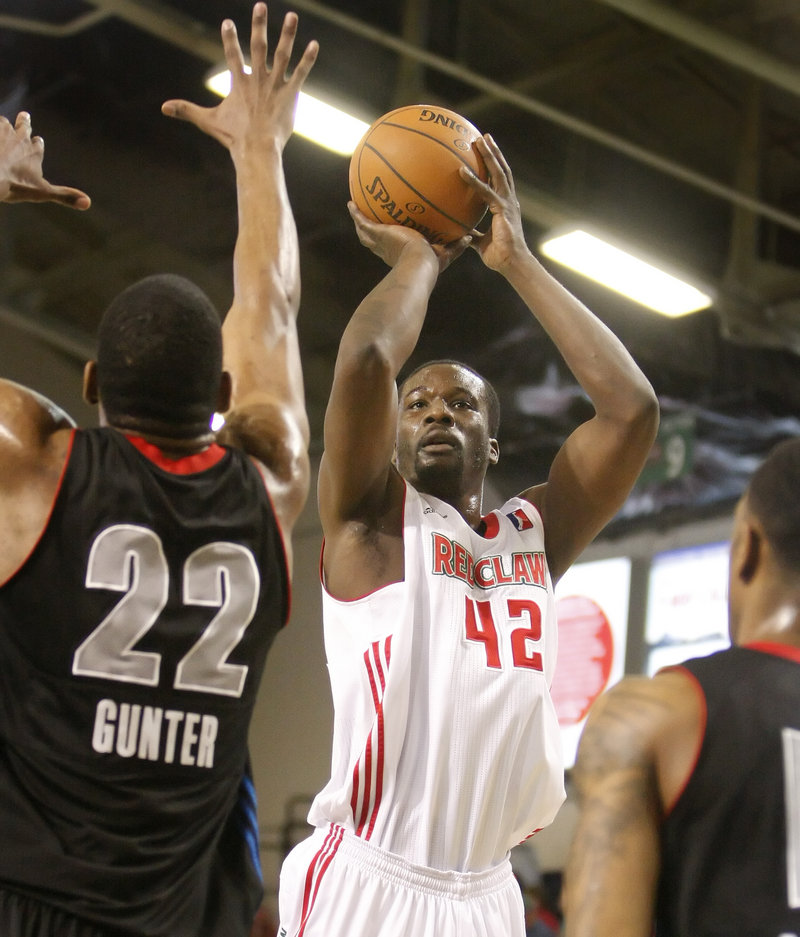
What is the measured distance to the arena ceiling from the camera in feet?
25.7

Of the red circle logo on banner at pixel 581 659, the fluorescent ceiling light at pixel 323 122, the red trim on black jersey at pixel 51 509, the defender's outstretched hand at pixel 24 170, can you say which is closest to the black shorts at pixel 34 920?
the red trim on black jersey at pixel 51 509

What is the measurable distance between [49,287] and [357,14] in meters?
5.99

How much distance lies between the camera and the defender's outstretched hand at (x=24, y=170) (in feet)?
9.62

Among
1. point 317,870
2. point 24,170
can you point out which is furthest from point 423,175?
point 317,870

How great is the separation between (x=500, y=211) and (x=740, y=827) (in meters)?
2.06

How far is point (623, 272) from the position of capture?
345 inches

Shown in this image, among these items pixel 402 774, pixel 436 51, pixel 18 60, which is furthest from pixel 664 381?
pixel 402 774

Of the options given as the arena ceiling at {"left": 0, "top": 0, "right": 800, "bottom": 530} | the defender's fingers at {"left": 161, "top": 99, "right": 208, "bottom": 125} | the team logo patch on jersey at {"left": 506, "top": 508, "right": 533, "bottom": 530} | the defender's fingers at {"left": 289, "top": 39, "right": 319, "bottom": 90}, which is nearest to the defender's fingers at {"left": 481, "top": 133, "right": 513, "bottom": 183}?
the defender's fingers at {"left": 289, "top": 39, "right": 319, "bottom": 90}

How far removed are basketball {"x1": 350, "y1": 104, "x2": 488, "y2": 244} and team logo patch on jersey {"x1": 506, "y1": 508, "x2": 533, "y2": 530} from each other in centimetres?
78

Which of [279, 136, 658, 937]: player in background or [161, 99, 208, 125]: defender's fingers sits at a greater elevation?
[161, 99, 208, 125]: defender's fingers

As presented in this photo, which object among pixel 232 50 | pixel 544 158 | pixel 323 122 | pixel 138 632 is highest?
pixel 544 158

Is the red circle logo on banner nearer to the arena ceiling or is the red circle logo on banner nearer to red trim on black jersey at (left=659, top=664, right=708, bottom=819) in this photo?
the arena ceiling

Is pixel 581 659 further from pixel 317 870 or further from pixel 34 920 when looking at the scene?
pixel 34 920

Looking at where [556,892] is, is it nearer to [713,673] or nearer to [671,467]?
[671,467]
